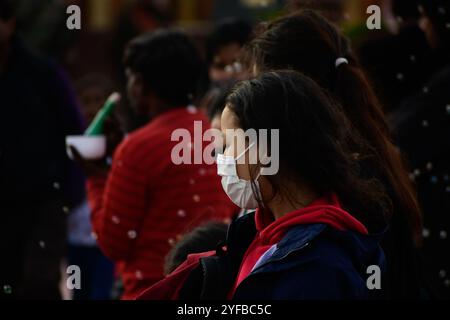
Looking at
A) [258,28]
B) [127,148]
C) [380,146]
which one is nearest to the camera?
[380,146]

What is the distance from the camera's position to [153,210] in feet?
12.1

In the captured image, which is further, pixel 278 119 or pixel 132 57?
pixel 132 57

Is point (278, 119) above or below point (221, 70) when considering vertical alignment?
above

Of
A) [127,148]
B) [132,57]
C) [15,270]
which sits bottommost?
[15,270]

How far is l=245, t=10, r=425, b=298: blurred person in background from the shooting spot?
2855mm

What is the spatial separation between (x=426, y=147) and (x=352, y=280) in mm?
1772

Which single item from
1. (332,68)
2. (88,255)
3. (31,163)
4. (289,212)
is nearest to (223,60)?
(31,163)

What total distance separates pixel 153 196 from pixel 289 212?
1.38 m

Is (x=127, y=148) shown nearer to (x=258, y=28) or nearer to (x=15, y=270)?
(x=258, y=28)

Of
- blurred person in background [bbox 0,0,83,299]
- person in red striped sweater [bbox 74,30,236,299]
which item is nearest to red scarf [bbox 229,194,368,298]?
person in red striped sweater [bbox 74,30,236,299]

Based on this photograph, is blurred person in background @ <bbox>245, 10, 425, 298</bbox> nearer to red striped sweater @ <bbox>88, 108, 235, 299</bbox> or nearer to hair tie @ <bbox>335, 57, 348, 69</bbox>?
hair tie @ <bbox>335, 57, 348, 69</bbox>

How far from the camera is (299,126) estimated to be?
2328mm

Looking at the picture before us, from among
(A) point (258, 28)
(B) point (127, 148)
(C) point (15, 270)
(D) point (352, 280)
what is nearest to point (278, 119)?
(D) point (352, 280)

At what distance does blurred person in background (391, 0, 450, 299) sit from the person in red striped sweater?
76 centimetres
